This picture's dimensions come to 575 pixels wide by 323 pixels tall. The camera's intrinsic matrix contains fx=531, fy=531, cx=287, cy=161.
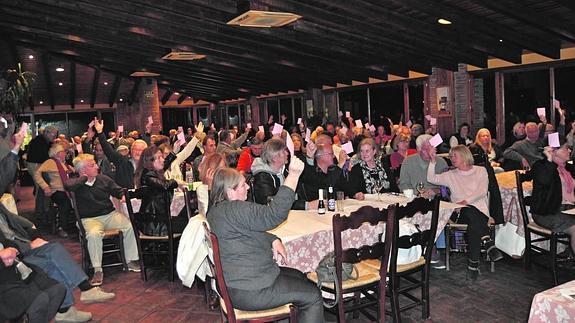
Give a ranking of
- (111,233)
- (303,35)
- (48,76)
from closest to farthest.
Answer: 1. (111,233)
2. (303,35)
3. (48,76)

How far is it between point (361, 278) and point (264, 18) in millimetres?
4112

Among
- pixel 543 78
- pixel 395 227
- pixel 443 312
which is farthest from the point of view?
pixel 543 78

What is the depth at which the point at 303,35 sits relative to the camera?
30.8 ft

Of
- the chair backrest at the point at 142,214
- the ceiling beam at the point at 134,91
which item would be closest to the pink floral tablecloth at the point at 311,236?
the chair backrest at the point at 142,214

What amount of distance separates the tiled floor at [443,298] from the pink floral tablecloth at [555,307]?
1810 mm

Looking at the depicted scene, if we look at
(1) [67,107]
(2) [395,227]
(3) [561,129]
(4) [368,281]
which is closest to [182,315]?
(4) [368,281]

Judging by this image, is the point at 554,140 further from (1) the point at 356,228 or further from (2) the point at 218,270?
(2) the point at 218,270

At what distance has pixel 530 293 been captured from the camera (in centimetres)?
424

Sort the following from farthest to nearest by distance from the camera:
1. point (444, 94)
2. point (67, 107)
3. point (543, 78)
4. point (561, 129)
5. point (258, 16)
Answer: point (67, 107)
point (444, 94)
point (543, 78)
point (561, 129)
point (258, 16)

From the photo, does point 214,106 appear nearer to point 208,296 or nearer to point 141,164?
point 141,164

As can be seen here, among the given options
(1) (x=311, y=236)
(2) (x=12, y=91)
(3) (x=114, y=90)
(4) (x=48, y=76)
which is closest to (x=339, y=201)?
(1) (x=311, y=236)

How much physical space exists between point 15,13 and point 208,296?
722 cm

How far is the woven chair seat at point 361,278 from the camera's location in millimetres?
3279

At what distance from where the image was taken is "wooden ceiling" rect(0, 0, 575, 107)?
7.41 metres
